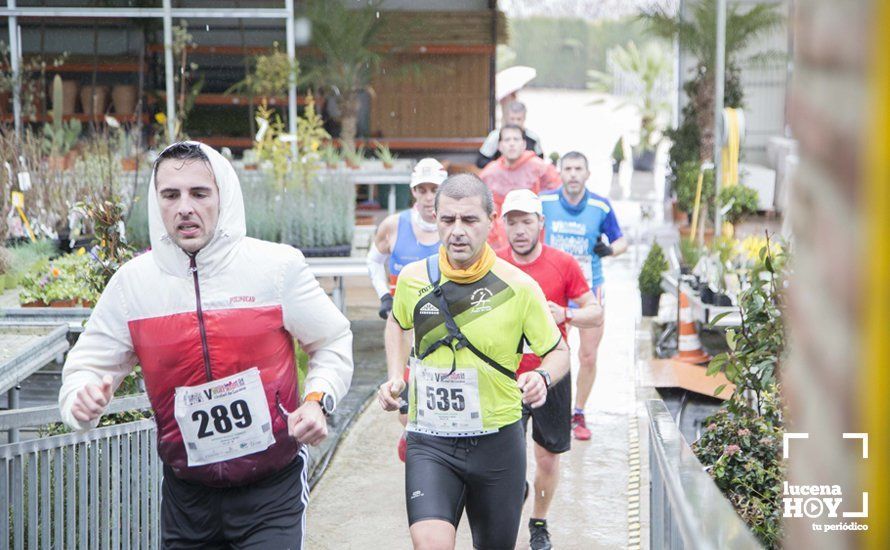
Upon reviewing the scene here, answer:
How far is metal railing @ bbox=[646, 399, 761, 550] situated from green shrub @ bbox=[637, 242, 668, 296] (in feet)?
26.1

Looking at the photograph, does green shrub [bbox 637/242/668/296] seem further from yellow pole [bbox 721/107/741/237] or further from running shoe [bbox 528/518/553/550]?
running shoe [bbox 528/518/553/550]

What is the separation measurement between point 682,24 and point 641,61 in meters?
10.6

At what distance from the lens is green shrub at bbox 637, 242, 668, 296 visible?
11617 millimetres

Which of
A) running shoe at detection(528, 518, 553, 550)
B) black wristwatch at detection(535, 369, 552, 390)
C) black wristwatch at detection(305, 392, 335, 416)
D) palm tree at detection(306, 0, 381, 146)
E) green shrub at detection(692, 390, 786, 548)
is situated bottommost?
running shoe at detection(528, 518, 553, 550)

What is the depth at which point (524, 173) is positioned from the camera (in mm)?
9859

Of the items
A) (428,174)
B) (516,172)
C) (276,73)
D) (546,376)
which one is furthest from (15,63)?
(546,376)

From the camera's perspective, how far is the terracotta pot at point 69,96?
1930cm

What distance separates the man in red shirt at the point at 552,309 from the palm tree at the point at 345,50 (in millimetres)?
11628

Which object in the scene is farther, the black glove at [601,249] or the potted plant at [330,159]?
the potted plant at [330,159]

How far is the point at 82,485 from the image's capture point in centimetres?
442

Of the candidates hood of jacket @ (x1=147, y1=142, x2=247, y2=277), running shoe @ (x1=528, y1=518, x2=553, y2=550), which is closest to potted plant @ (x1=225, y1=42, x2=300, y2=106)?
running shoe @ (x1=528, y1=518, x2=553, y2=550)

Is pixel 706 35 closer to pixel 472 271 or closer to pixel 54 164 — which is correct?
pixel 54 164

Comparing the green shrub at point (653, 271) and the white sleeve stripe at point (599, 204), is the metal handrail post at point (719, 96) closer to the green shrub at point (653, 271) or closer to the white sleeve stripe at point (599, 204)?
the green shrub at point (653, 271)

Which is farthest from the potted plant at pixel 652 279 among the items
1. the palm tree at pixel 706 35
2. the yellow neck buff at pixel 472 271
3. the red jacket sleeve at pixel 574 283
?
the palm tree at pixel 706 35
